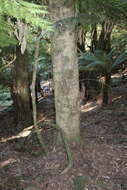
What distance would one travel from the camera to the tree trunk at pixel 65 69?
3.55m

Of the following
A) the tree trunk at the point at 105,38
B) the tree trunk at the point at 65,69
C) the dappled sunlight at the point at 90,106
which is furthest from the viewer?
the tree trunk at the point at 105,38

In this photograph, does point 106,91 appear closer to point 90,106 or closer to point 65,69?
point 90,106

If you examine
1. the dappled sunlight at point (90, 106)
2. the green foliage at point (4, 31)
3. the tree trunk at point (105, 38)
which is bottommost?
the dappled sunlight at point (90, 106)

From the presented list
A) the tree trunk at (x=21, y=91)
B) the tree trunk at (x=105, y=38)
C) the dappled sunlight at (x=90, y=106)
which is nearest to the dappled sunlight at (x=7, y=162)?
the tree trunk at (x=21, y=91)

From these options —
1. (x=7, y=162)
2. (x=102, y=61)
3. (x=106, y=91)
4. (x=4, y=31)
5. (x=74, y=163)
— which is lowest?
(x=7, y=162)

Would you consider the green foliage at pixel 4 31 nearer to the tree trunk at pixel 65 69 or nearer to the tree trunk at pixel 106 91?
the tree trunk at pixel 65 69

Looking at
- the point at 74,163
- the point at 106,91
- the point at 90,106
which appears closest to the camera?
the point at 74,163

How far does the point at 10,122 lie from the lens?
7160 mm

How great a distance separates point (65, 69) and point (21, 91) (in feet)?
10.0

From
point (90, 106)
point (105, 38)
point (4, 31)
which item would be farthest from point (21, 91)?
point (4, 31)

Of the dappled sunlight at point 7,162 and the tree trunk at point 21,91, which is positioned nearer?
the dappled sunlight at point 7,162

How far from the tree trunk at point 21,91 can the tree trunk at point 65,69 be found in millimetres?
2671

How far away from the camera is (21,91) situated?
657cm

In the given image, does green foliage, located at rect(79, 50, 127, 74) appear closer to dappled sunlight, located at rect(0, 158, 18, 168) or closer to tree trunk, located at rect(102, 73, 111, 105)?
tree trunk, located at rect(102, 73, 111, 105)
